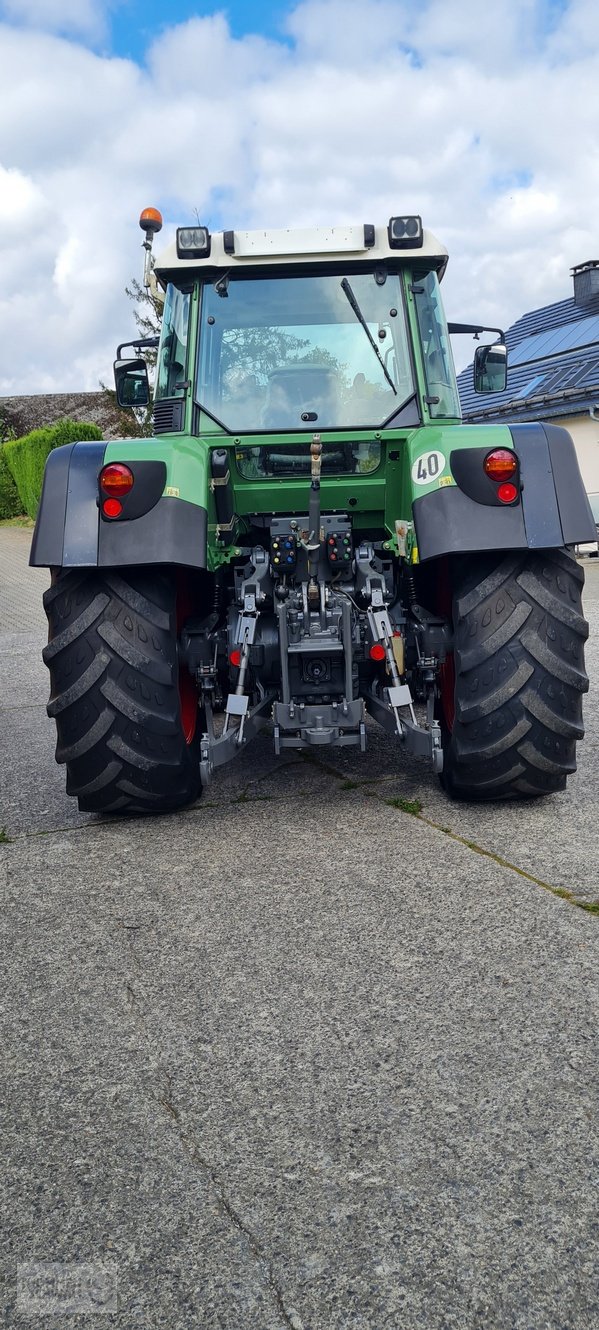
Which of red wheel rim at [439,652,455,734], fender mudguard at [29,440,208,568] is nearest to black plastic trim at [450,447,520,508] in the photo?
red wheel rim at [439,652,455,734]

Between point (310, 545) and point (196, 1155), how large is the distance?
2.46 m

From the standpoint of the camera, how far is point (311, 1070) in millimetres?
2318

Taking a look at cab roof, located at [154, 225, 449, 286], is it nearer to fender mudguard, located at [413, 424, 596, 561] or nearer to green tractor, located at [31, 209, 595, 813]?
green tractor, located at [31, 209, 595, 813]

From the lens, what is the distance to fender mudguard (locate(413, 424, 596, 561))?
3826 millimetres

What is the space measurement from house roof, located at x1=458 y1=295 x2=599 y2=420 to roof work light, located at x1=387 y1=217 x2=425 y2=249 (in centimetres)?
1460

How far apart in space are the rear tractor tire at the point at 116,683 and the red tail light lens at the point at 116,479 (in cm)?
32

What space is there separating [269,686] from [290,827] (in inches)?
24.9

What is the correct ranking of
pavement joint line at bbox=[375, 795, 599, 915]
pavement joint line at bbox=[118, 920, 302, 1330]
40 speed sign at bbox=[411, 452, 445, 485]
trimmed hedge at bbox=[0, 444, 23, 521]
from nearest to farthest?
1. pavement joint line at bbox=[118, 920, 302, 1330]
2. pavement joint line at bbox=[375, 795, 599, 915]
3. 40 speed sign at bbox=[411, 452, 445, 485]
4. trimmed hedge at bbox=[0, 444, 23, 521]

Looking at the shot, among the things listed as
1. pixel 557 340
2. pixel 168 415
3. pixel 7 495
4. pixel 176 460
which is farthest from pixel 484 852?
pixel 7 495

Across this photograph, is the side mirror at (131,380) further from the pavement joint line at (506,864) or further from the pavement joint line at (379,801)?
the pavement joint line at (506,864)

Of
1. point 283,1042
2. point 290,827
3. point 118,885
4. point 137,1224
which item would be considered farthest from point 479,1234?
point 290,827

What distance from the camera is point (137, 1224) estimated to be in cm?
185

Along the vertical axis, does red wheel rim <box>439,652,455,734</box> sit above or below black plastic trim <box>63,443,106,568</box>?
below

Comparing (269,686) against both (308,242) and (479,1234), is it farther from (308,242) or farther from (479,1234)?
(479,1234)
